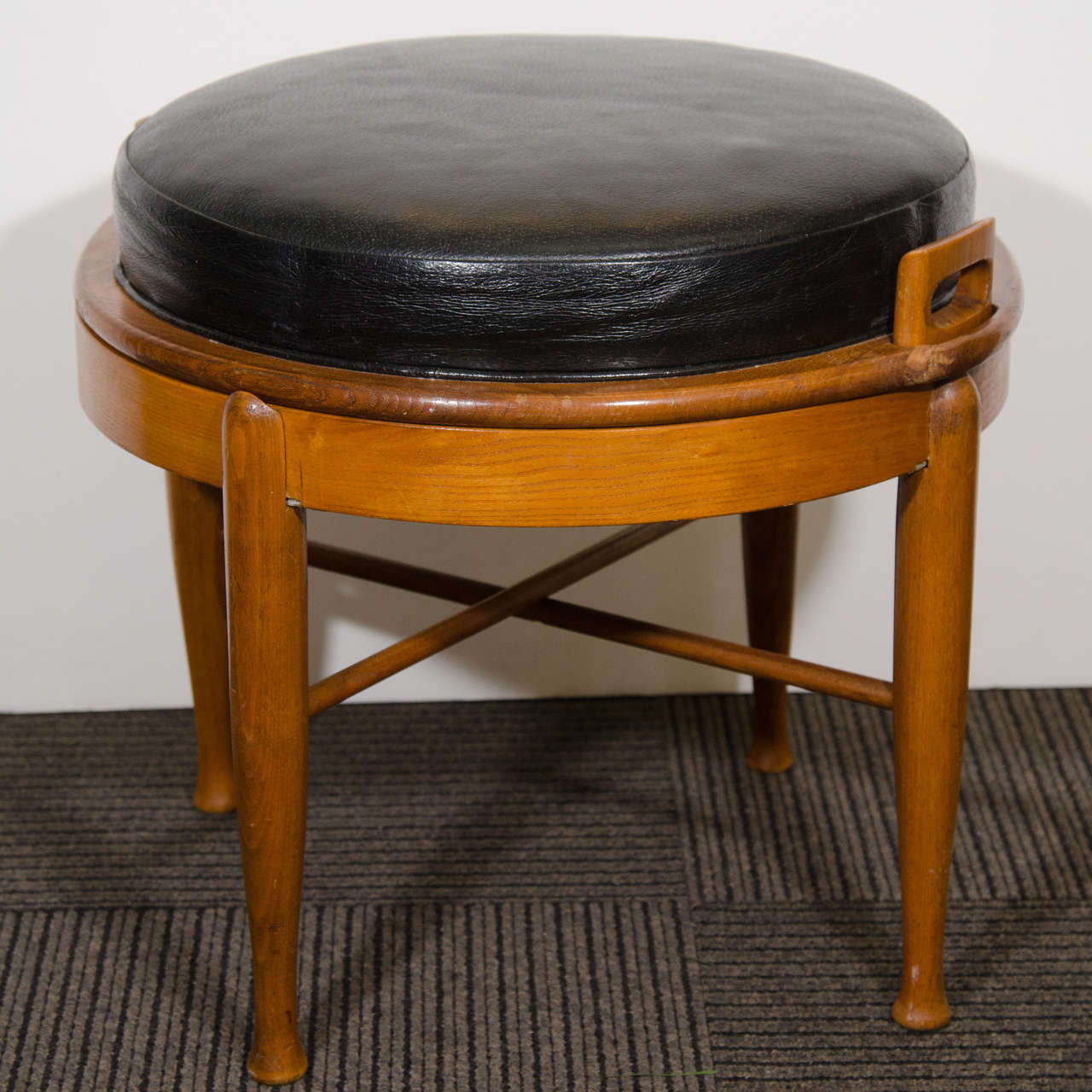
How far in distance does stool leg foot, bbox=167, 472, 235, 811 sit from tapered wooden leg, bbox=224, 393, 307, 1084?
0.29m

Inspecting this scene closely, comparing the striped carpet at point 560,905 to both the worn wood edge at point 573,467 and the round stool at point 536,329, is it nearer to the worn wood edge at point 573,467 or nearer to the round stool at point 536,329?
the round stool at point 536,329

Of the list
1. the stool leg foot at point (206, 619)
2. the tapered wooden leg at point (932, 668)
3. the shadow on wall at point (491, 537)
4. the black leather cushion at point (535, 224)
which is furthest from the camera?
the shadow on wall at point (491, 537)

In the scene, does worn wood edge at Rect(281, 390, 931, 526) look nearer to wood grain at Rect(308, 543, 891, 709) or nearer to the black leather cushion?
the black leather cushion

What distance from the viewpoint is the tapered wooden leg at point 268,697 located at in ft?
2.50

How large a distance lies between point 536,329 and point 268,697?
269 millimetres

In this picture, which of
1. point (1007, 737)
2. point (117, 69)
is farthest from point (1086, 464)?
point (117, 69)

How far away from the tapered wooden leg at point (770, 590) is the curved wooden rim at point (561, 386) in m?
0.38

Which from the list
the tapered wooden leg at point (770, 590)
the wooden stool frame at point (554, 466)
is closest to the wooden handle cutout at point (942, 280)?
the wooden stool frame at point (554, 466)

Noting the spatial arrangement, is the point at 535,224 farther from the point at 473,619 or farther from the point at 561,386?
the point at 473,619

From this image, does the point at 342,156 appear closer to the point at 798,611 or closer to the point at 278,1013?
the point at 278,1013

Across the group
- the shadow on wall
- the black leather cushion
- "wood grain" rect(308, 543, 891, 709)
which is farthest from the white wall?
the black leather cushion

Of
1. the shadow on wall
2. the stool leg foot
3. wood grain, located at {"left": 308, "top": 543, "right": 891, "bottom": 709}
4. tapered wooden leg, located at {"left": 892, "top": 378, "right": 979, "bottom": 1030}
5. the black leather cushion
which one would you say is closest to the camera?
the black leather cushion

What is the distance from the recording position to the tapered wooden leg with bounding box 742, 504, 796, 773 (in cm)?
117

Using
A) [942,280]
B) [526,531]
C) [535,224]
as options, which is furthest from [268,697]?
[526,531]
